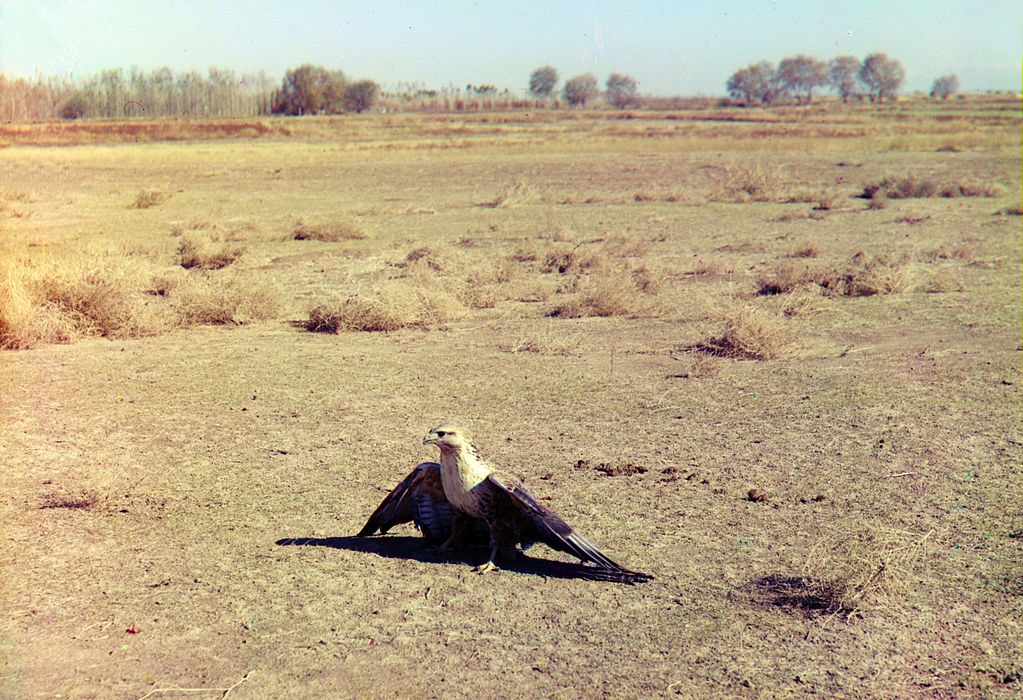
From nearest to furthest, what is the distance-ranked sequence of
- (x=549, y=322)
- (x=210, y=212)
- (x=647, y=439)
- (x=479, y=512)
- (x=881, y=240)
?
(x=479, y=512)
(x=647, y=439)
(x=549, y=322)
(x=881, y=240)
(x=210, y=212)

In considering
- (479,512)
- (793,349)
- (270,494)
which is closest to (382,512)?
(479,512)

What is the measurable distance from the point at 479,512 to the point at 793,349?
6.37 meters

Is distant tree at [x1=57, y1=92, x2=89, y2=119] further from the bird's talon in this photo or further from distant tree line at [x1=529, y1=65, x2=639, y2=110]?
distant tree line at [x1=529, y1=65, x2=639, y2=110]

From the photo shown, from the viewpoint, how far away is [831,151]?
1748 inches

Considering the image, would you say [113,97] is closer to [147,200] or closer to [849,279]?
[849,279]

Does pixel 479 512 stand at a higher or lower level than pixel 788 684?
higher

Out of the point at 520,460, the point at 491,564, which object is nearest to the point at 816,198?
the point at 520,460

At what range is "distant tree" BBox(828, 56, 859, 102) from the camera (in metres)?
129

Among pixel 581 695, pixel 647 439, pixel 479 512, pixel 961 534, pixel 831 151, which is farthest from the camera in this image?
pixel 831 151

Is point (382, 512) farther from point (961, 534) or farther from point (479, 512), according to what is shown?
point (961, 534)

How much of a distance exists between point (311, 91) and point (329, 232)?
2493 inches

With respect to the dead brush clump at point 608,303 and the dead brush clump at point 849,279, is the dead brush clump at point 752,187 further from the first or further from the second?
the dead brush clump at point 608,303

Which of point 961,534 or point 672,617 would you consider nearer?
point 672,617

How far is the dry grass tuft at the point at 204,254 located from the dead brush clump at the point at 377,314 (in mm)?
5058
